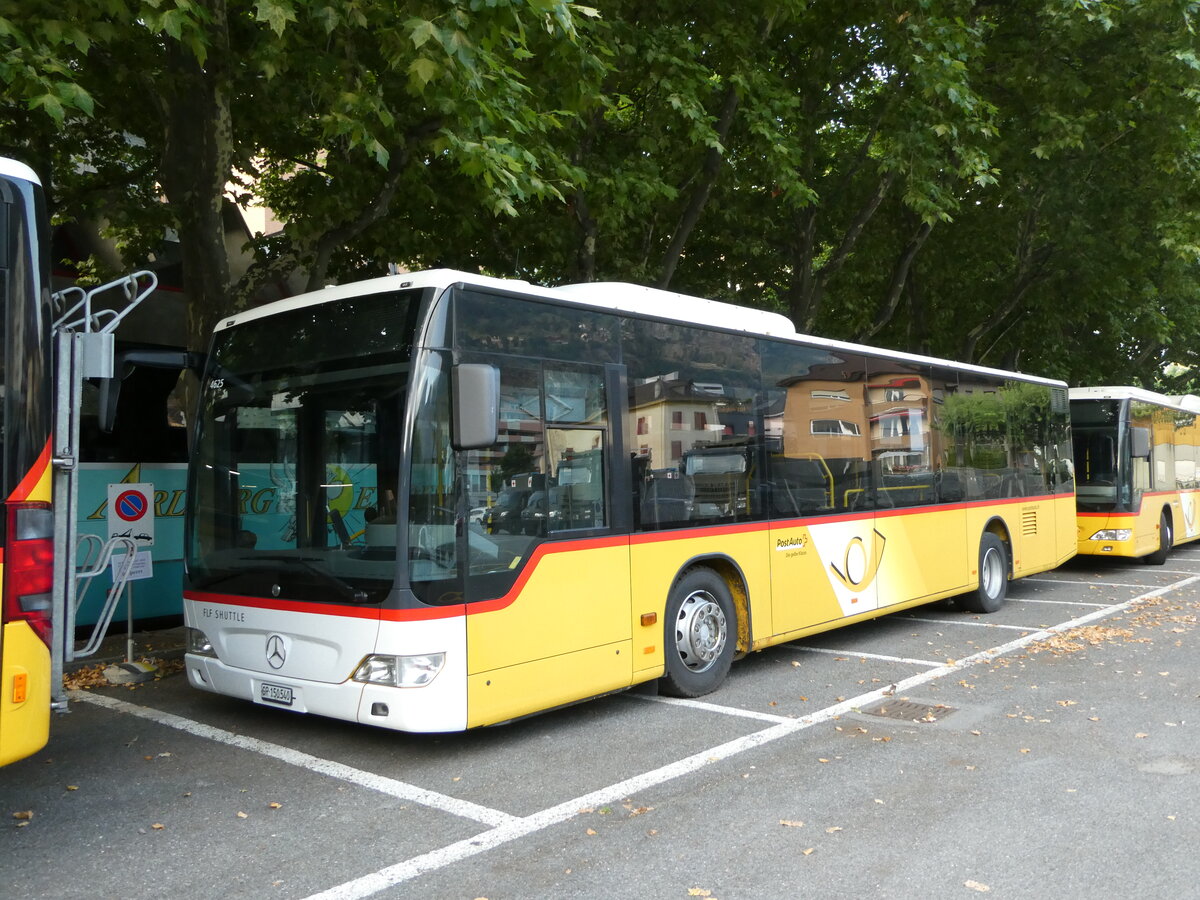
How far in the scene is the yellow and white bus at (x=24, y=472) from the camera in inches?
171

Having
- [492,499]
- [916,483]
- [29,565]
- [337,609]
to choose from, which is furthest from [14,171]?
[916,483]

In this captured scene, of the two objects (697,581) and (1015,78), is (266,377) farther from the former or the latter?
(1015,78)

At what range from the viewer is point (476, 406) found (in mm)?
5527

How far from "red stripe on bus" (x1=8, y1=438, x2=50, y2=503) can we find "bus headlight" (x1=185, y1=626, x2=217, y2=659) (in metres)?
2.31

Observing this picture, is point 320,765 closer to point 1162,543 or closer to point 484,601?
point 484,601

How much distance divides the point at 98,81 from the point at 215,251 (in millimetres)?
1980

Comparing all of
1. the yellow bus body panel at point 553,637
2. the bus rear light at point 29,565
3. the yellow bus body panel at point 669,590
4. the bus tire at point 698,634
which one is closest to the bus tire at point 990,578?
the yellow bus body panel at point 669,590

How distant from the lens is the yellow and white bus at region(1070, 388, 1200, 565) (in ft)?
50.6

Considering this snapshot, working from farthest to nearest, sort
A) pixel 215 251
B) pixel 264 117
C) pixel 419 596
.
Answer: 1. pixel 264 117
2. pixel 215 251
3. pixel 419 596

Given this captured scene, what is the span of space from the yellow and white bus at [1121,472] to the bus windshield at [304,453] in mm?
13202

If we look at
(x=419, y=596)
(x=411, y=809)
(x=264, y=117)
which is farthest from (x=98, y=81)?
(x=411, y=809)

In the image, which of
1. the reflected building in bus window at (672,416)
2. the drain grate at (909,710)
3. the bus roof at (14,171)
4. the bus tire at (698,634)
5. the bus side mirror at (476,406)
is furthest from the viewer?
the bus tire at (698,634)

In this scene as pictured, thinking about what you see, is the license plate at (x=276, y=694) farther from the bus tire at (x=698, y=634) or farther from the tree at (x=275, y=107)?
the tree at (x=275, y=107)

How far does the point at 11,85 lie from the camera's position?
6.54 meters
